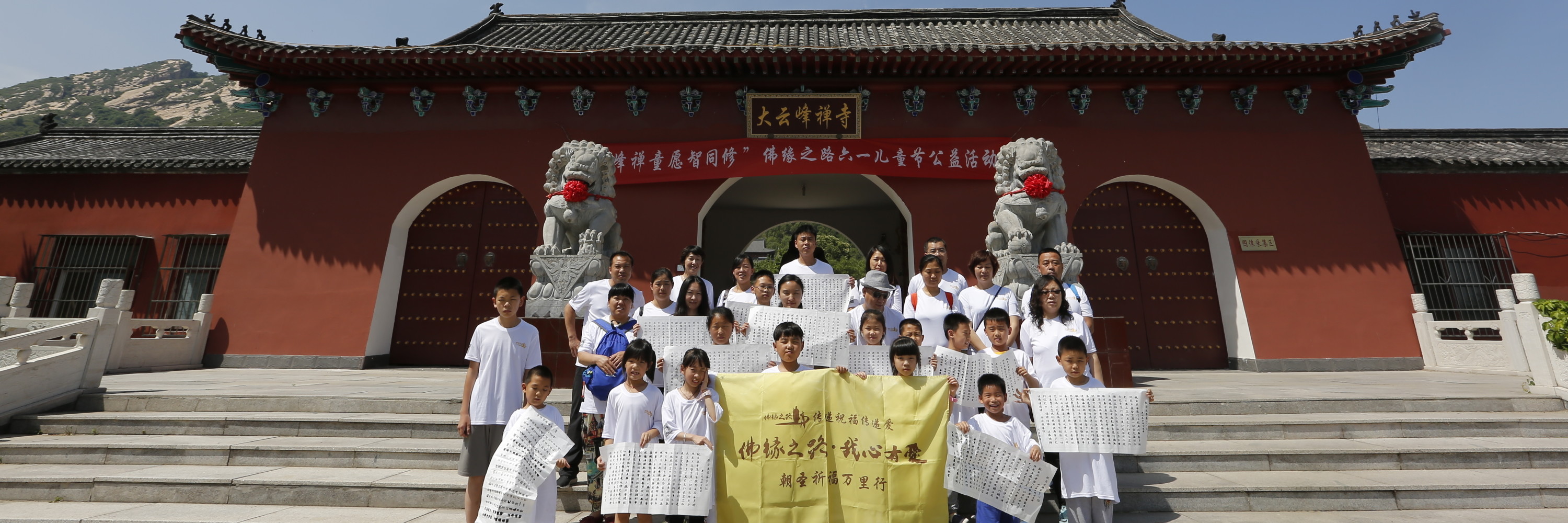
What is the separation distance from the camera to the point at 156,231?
29.3ft

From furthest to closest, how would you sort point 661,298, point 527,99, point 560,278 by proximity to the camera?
point 527,99 < point 560,278 < point 661,298

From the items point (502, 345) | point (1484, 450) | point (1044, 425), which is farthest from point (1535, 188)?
point (502, 345)

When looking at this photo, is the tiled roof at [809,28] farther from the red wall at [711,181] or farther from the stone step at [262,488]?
the stone step at [262,488]

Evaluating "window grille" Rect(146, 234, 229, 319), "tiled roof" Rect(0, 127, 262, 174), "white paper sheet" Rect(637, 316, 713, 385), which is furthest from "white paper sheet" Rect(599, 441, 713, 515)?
"tiled roof" Rect(0, 127, 262, 174)

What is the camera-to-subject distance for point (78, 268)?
880cm

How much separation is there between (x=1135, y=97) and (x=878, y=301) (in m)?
6.08

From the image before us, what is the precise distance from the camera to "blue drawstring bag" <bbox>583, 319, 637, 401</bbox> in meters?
3.11

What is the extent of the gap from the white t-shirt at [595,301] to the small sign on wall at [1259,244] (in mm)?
7269

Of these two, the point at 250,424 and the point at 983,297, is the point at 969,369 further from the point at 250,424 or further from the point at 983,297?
the point at 250,424

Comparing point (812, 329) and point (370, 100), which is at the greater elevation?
point (370, 100)

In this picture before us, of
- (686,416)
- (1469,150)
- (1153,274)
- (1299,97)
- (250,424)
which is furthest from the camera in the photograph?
(1469,150)

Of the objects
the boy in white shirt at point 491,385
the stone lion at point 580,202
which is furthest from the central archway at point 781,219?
the boy in white shirt at point 491,385

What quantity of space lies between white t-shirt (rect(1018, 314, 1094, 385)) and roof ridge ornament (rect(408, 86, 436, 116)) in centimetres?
759


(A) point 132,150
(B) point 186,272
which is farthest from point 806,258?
(A) point 132,150
